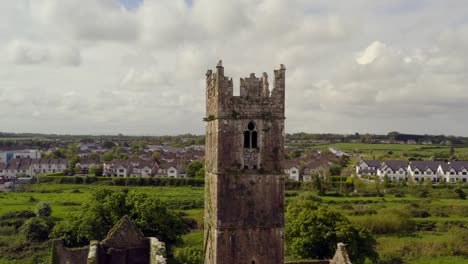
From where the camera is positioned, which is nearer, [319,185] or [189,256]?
[189,256]

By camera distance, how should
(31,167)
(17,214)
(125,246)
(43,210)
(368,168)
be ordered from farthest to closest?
(31,167) < (368,168) < (17,214) < (43,210) < (125,246)

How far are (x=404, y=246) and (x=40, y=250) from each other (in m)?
30.7

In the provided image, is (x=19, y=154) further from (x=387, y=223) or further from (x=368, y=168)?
(x=387, y=223)

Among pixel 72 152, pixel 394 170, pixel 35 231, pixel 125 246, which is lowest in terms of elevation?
pixel 35 231

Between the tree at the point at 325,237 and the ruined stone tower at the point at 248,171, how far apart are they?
579 inches

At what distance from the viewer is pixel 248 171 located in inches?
623

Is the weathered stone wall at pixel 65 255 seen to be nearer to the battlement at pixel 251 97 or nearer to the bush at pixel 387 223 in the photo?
the battlement at pixel 251 97

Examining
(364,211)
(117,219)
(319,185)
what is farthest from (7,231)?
(319,185)

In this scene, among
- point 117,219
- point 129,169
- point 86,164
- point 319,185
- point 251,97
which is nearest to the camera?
point 251,97

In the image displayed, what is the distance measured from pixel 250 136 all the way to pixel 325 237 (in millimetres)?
16235

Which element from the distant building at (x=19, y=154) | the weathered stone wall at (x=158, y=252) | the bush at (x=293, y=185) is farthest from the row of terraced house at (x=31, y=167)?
the weathered stone wall at (x=158, y=252)

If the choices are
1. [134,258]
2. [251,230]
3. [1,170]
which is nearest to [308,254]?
Answer: [134,258]

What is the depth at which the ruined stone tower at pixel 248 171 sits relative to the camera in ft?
51.4

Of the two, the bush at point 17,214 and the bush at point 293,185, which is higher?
the bush at point 293,185
